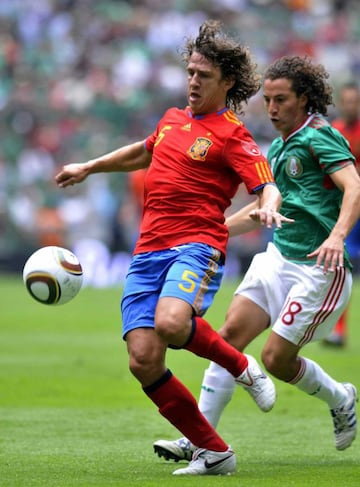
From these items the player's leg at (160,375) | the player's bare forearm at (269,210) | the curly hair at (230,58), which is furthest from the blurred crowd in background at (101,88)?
the player's bare forearm at (269,210)

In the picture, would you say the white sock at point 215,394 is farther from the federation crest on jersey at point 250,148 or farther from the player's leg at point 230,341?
the federation crest on jersey at point 250,148

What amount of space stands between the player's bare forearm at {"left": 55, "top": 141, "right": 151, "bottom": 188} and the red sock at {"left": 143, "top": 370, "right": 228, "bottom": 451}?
147 centimetres

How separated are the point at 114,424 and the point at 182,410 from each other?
2.18 m

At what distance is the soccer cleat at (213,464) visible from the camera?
6168 mm

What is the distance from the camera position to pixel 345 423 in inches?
275

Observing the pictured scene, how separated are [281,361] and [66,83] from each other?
2055 centimetres

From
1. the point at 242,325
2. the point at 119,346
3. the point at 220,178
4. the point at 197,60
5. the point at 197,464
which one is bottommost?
the point at 119,346

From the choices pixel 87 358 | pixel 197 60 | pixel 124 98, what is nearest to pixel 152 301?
pixel 197 60

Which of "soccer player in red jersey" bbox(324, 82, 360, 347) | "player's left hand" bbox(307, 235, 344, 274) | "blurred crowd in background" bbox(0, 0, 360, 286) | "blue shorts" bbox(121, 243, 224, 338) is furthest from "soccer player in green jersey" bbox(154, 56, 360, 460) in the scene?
"blurred crowd in background" bbox(0, 0, 360, 286)

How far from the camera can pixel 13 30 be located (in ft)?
91.9

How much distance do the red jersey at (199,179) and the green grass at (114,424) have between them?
→ 50.7 inches

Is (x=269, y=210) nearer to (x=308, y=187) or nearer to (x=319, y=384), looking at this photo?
(x=308, y=187)

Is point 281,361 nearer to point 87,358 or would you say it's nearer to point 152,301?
point 152,301

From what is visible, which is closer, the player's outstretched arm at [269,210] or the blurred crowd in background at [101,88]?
the player's outstretched arm at [269,210]
